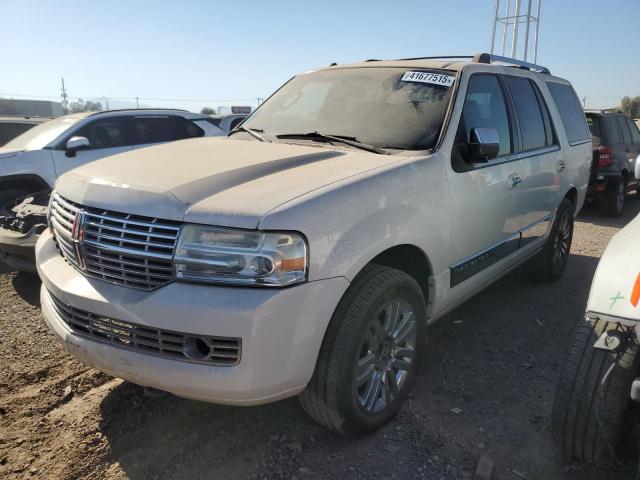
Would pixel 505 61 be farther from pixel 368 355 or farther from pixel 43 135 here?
pixel 43 135

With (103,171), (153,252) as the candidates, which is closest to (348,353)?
(153,252)

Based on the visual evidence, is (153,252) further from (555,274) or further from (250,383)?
(555,274)

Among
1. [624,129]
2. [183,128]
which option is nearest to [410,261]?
[183,128]


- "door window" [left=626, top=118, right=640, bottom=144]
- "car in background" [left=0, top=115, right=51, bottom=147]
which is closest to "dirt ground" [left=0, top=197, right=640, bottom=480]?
"car in background" [left=0, top=115, right=51, bottom=147]

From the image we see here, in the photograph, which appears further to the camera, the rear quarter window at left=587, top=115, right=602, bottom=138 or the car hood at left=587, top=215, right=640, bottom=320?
the rear quarter window at left=587, top=115, right=602, bottom=138

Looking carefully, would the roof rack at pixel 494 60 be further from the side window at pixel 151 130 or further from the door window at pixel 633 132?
the door window at pixel 633 132

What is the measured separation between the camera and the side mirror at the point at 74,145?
6527mm

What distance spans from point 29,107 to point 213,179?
1274 inches

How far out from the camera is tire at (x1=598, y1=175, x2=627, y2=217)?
8.98m

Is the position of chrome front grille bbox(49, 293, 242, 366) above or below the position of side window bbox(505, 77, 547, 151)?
below

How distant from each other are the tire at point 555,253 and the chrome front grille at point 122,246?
3824mm

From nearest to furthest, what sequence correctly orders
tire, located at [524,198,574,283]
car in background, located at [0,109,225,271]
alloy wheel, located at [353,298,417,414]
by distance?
alloy wheel, located at [353,298,417,414]
tire, located at [524,198,574,283]
car in background, located at [0,109,225,271]

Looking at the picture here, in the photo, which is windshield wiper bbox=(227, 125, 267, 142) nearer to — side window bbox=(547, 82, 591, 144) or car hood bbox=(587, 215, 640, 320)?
car hood bbox=(587, 215, 640, 320)

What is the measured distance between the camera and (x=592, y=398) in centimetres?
219
